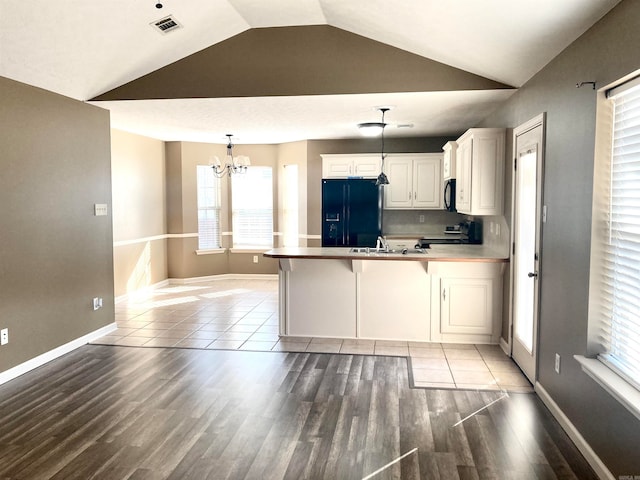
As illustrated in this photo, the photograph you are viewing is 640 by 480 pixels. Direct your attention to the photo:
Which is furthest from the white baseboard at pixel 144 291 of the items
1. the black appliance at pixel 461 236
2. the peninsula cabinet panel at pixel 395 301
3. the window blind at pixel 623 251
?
the window blind at pixel 623 251

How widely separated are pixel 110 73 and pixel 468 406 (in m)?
4.17

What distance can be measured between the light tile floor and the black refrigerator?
141 cm

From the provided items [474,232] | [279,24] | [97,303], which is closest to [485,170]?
[474,232]

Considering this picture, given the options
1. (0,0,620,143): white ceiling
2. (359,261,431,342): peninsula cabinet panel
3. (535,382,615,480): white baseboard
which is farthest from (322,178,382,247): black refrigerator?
(535,382,615,480): white baseboard

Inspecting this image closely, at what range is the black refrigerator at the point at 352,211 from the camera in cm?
703

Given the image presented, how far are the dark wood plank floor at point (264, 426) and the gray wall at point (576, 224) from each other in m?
0.26

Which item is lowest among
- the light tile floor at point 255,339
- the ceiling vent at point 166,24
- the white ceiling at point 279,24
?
the light tile floor at point 255,339

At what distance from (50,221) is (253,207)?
4.45 meters

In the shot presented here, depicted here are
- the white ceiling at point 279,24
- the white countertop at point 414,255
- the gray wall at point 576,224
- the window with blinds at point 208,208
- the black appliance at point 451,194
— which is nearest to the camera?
the gray wall at point 576,224

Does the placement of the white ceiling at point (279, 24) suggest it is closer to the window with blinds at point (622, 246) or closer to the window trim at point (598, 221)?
the window trim at point (598, 221)

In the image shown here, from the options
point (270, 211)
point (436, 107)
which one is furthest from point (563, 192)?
point (270, 211)

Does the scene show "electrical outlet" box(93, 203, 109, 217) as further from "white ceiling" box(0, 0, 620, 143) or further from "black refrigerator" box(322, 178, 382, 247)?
"black refrigerator" box(322, 178, 382, 247)

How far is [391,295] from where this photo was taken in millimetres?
4773

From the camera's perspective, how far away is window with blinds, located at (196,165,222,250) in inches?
328
